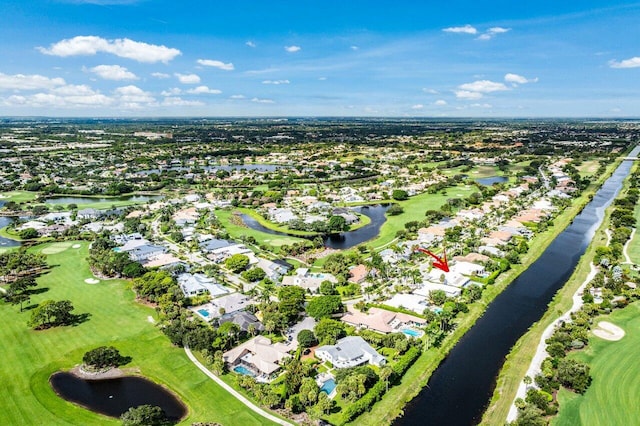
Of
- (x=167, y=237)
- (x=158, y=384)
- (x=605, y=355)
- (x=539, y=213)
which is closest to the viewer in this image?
(x=158, y=384)

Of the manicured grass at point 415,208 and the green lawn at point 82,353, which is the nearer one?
the green lawn at point 82,353

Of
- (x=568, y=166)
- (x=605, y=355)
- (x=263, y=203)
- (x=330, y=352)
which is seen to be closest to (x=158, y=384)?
(x=330, y=352)

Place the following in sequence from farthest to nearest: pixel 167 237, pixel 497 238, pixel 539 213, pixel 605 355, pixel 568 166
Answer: pixel 568 166 < pixel 539 213 < pixel 167 237 < pixel 497 238 < pixel 605 355

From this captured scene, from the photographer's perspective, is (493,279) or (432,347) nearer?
(432,347)

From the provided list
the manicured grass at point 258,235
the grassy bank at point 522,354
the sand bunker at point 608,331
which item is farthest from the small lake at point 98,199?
the sand bunker at point 608,331

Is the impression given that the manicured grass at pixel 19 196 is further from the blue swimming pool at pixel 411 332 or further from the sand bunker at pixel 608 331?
the sand bunker at pixel 608 331

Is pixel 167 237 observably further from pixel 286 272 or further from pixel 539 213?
pixel 539 213

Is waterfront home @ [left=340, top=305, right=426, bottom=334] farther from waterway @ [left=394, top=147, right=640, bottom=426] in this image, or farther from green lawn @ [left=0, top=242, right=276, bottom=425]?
green lawn @ [left=0, top=242, right=276, bottom=425]
